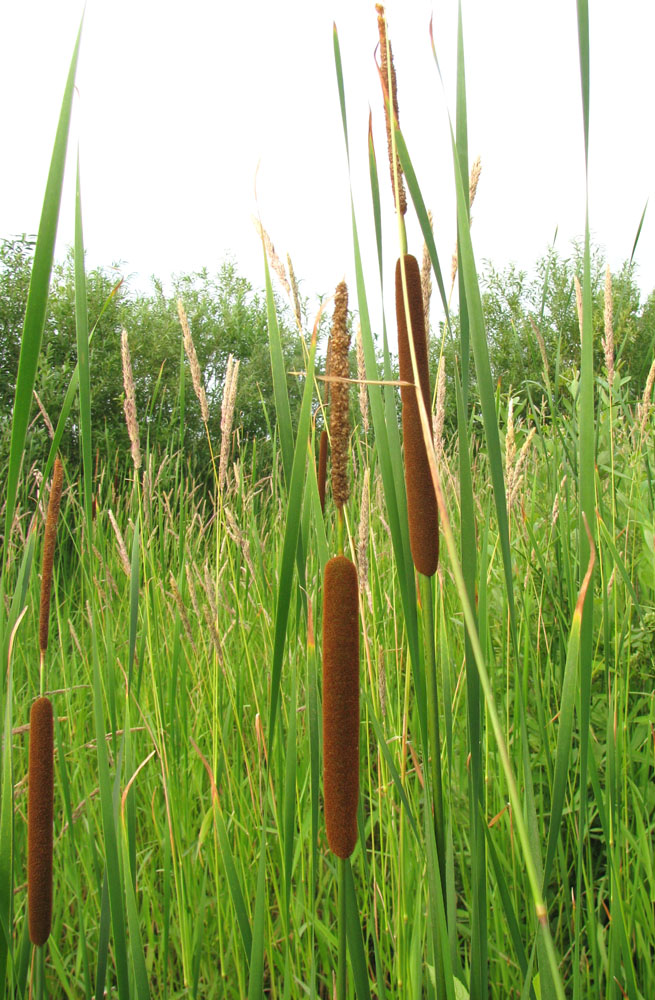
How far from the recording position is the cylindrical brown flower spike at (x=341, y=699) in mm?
564

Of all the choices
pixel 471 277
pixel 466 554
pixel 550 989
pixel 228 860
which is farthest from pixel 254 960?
pixel 471 277

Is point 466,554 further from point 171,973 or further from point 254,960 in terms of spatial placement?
point 171,973

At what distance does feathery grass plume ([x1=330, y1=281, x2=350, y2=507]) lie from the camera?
0.65 meters

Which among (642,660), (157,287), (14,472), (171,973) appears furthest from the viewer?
(157,287)

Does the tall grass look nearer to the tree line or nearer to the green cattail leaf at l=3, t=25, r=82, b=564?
the green cattail leaf at l=3, t=25, r=82, b=564

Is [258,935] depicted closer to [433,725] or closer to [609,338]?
[433,725]

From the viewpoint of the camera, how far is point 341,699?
575 mm

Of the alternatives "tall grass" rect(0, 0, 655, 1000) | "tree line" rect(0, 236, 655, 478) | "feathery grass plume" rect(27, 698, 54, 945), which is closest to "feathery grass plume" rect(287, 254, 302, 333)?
"tall grass" rect(0, 0, 655, 1000)

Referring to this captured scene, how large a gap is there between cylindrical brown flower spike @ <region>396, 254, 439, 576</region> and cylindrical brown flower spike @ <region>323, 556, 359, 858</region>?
102 millimetres

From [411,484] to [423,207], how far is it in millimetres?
296

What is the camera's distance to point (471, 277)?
0.64 metres

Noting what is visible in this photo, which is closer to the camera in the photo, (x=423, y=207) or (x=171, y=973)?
(x=423, y=207)

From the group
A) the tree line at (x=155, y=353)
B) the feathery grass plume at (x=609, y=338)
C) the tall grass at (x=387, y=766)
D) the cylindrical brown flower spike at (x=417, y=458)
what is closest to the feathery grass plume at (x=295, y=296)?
the tall grass at (x=387, y=766)

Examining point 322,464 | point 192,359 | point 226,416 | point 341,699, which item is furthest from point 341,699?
point 192,359
